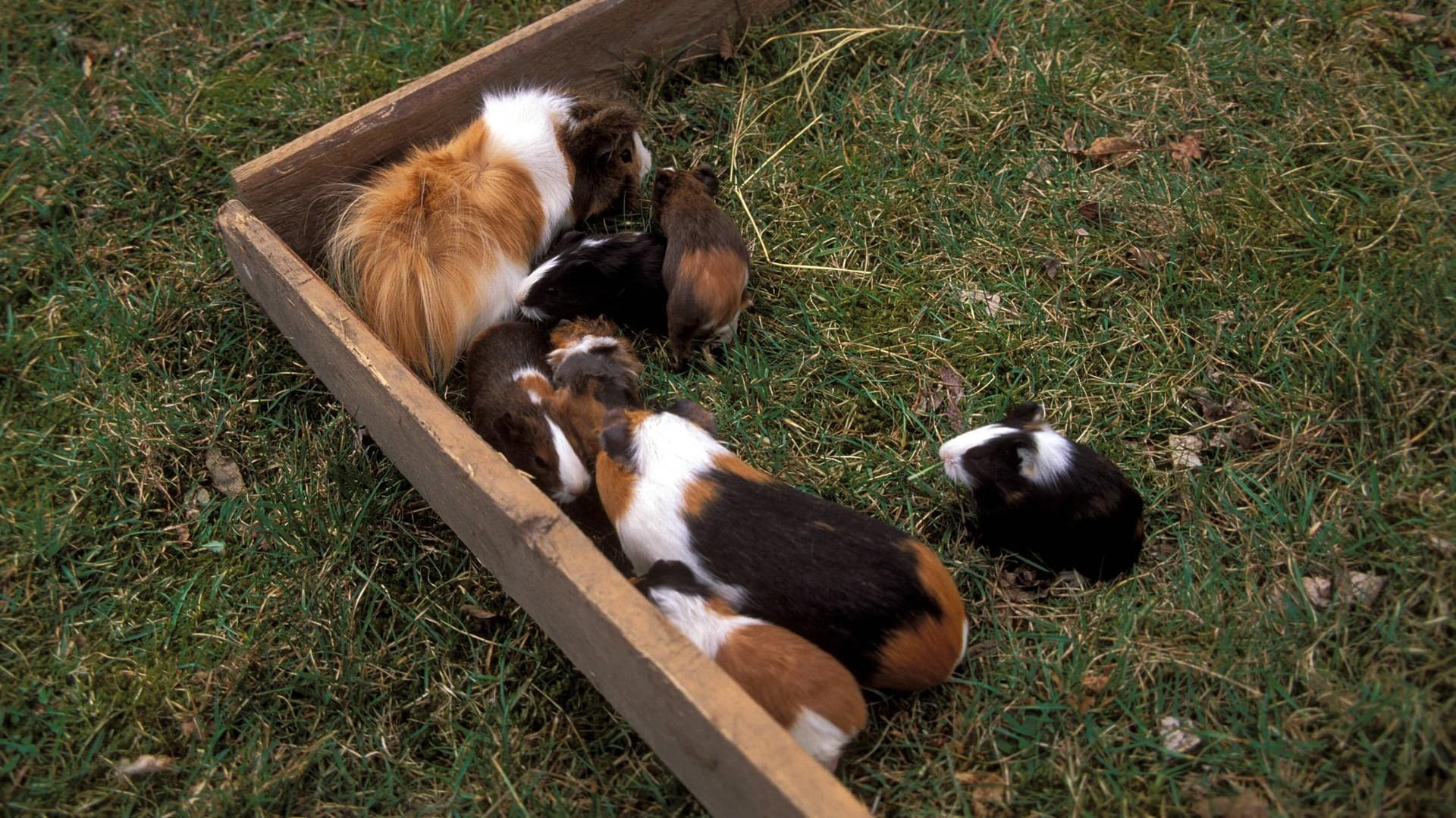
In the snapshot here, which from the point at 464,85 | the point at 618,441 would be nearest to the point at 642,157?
the point at 464,85

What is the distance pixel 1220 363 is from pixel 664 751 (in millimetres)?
1977

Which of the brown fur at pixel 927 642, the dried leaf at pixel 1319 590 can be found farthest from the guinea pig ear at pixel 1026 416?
the dried leaf at pixel 1319 590

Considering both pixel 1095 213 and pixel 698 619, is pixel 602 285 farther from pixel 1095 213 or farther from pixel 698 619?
pixel 1095 213

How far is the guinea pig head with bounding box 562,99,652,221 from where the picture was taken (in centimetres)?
326

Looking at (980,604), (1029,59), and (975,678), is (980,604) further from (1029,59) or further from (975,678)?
(1029,59)

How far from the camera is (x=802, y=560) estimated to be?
2234 millimetres

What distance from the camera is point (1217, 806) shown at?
6.82 feet

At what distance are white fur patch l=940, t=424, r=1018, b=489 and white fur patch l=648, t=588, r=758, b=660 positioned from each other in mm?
714

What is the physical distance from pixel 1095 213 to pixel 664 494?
1.88 m

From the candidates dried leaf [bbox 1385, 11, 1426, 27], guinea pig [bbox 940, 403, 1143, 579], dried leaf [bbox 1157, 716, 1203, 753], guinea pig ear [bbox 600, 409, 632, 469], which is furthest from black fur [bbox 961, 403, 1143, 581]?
dried leaf [bbox 1385, 11, 1426, 27]

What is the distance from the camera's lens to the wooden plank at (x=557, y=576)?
1782mm

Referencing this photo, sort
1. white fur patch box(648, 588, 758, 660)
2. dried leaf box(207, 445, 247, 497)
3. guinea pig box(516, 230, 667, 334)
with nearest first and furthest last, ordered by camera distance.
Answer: white fur patch box(648, 588, 758, 660) → dried leaf box(207, 445, 247, 497) → guinea pig box(516, 230, 667, 334)

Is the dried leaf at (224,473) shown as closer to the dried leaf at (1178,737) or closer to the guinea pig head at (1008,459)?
the guinea pig head at (1008,459)

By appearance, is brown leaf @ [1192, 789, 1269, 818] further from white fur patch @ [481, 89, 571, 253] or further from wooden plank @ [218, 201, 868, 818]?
white fur patch @ [481, 89, 571, 253]
